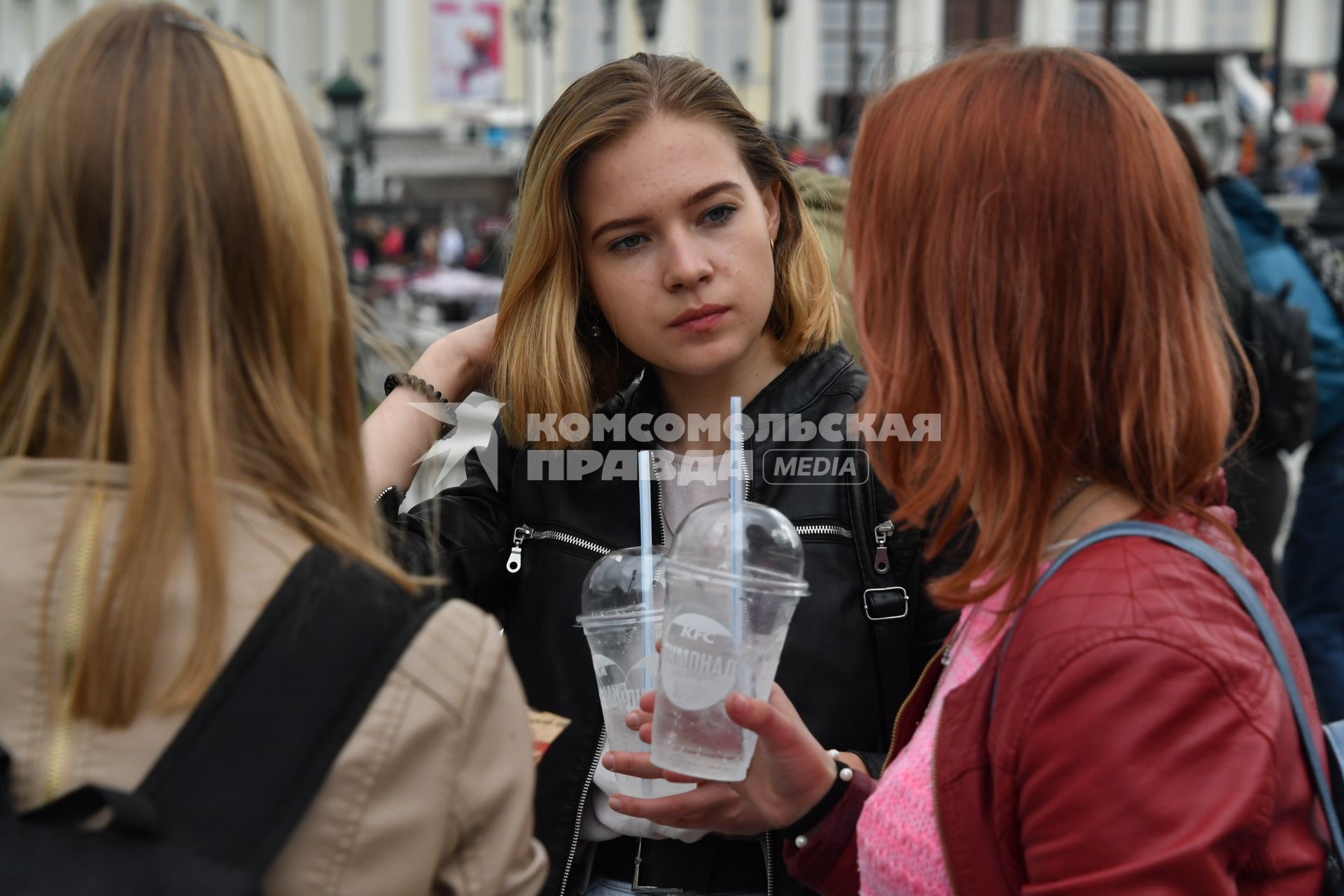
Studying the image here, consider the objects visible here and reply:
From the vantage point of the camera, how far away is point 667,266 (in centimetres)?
192

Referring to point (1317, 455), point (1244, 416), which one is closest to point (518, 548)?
point (1244, 416)

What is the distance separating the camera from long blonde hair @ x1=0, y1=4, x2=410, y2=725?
1047mm

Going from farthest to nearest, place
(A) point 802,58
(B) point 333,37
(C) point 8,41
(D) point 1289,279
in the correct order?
(C) point 8,41 < (B) point 333,37 < (A) point 802,58 < (D) point 1289,279

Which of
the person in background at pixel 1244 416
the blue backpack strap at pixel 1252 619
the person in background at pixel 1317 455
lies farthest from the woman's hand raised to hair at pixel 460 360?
the person in background at pixel 1317 455

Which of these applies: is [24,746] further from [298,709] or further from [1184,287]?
[1184,287]

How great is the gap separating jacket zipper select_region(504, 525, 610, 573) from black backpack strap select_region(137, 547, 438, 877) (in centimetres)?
85

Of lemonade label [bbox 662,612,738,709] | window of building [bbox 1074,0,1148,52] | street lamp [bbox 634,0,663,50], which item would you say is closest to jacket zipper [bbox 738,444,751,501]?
lemonade label [bbox 662,612,738,709]

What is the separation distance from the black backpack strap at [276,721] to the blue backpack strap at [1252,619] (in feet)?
1.87

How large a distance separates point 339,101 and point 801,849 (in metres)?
13.3

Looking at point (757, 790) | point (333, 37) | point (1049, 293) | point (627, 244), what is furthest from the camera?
point (333, 37)

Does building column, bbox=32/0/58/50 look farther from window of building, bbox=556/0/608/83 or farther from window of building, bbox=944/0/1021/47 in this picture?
window of building, bbox=944/0/1021/47

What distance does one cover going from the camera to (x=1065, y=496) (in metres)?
1.26

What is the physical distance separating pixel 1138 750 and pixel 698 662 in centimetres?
43

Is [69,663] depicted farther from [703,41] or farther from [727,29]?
[727,29]
